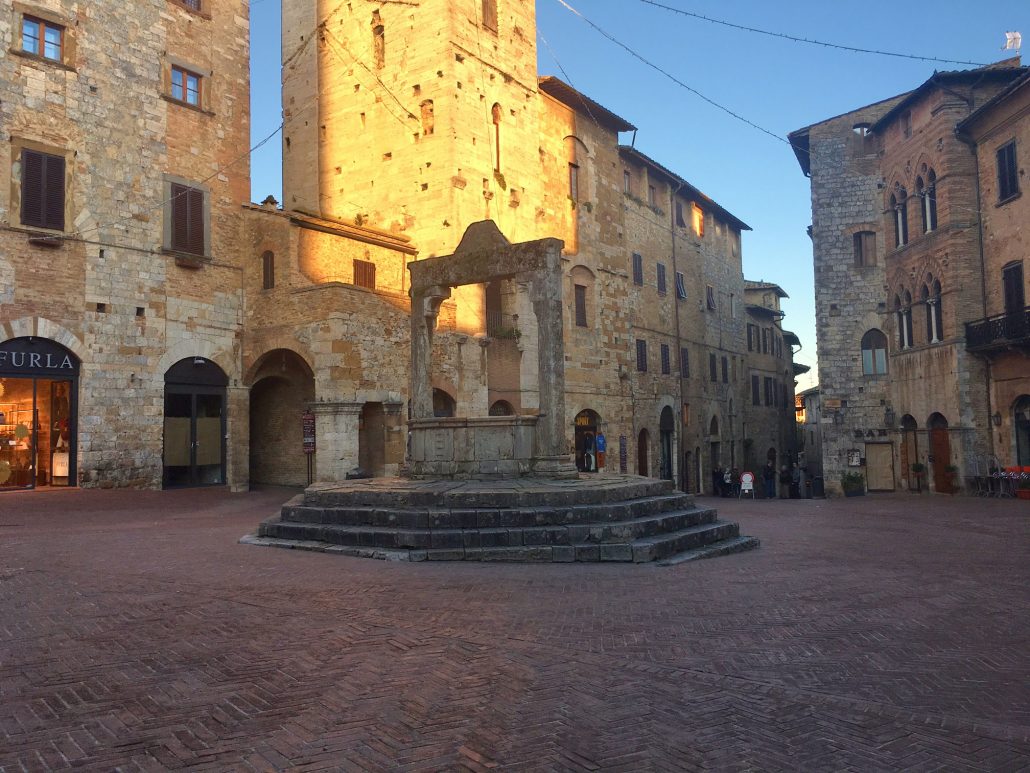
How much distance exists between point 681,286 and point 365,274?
1842 centimetres

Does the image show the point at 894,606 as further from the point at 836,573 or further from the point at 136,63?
the point at 136,63

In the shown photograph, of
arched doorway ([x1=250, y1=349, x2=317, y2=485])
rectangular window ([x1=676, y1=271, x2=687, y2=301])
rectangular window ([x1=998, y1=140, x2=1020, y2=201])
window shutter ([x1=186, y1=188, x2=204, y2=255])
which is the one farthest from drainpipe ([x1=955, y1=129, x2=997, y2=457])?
window shutter ([x1=186, y1=188, x2=204, y2=255])

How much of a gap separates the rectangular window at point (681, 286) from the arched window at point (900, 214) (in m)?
10.2

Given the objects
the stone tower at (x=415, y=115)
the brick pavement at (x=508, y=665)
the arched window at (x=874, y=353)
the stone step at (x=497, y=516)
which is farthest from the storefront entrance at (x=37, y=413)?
the arched window at (x=874, y=353)

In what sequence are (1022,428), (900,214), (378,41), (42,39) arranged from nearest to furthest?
(42,39)
(1022,428)
(378,41)
(900,214)

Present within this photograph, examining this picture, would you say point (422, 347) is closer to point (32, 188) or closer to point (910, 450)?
point (32, 188)

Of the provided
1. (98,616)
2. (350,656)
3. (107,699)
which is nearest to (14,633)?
(98,616)

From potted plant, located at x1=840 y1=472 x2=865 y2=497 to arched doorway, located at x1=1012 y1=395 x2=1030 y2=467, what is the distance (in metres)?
5.44

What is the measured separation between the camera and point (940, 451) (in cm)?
2541

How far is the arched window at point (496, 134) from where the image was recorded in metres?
26.0

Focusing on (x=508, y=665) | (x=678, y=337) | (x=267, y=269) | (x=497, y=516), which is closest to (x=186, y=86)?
(x=267, y=269)

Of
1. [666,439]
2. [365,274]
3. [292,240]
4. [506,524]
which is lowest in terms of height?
[506,524]

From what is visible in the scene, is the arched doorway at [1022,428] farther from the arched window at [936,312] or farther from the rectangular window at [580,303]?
the rectangular window at [580,303]

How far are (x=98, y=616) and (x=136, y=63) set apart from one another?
17.9 m
